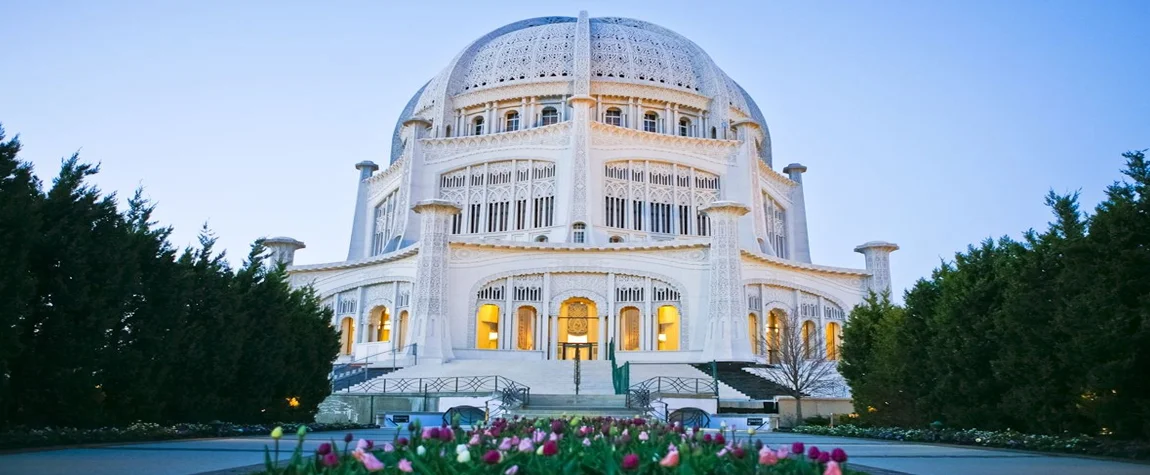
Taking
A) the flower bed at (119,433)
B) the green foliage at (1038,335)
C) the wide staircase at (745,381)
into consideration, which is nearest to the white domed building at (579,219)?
the wide staircase at (745,381)

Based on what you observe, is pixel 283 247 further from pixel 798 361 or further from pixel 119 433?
pixel 119 433

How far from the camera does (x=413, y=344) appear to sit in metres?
36.7

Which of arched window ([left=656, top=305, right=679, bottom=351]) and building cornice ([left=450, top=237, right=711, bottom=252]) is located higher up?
building cornice ([left=450, top=237, right=711, bottom=252])

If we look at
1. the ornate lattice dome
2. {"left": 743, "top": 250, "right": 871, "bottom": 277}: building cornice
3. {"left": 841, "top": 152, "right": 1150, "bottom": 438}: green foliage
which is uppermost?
the ornate lattice dome

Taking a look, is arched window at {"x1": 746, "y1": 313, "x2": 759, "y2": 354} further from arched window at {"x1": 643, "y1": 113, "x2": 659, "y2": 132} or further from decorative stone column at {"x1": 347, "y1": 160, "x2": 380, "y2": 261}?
decorative stone column at {"x1": 347, "y1": 160, "x2": 380, "y2": 261}

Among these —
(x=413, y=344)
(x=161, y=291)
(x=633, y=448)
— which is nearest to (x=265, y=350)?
(x=161, y=291)

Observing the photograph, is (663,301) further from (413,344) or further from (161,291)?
(161,291)

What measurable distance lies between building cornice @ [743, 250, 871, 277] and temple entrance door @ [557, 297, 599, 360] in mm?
7485

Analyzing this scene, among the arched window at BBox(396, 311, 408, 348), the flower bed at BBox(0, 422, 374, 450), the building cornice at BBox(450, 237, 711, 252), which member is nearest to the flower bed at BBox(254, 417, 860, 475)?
the flower bed at BBox(0, 422, 374, 450)

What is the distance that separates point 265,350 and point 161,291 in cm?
362

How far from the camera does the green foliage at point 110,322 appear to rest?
11836 millimetres

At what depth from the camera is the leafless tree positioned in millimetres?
28859

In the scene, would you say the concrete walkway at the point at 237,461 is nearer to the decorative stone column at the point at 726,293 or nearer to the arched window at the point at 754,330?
the decorative stone column at the point at 726,293

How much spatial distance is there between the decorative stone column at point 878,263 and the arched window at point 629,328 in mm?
12438
